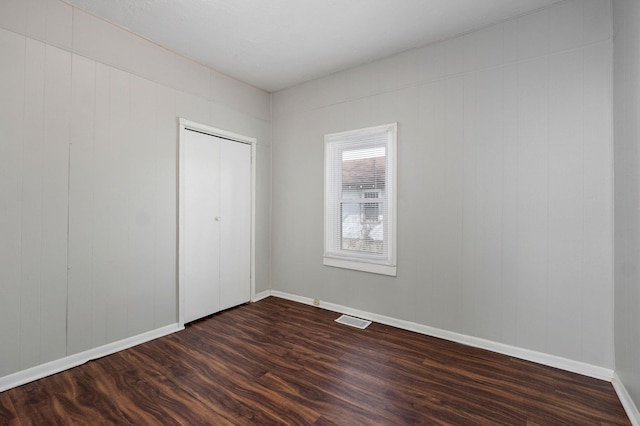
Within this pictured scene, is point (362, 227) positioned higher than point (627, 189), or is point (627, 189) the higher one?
point (627, 189)

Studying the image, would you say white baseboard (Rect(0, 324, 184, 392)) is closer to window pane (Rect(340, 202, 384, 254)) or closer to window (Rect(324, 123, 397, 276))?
window (Rect(324, 123, 397, 276))

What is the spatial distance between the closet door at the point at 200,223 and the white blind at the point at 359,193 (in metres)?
1.38

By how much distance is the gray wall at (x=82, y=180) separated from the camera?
2195 mm

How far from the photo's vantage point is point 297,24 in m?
2.71

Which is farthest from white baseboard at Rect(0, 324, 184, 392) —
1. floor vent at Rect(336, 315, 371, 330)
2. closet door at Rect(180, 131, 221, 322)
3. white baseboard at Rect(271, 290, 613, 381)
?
white baseboard at Rect(271, 290, 613, 381)

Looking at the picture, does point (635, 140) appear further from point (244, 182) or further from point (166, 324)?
point (166, 324)

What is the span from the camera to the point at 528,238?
255cm

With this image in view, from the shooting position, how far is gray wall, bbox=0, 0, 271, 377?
2195 mm

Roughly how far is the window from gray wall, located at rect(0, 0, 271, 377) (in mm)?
1775

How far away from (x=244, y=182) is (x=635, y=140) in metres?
3.69

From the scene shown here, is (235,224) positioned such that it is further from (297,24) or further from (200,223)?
(297,24)

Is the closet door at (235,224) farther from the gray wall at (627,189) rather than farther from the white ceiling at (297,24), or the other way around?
the gray wall at (627,189)

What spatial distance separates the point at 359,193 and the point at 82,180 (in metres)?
2.72

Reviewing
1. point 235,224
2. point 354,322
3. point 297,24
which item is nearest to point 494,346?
point 354,322
